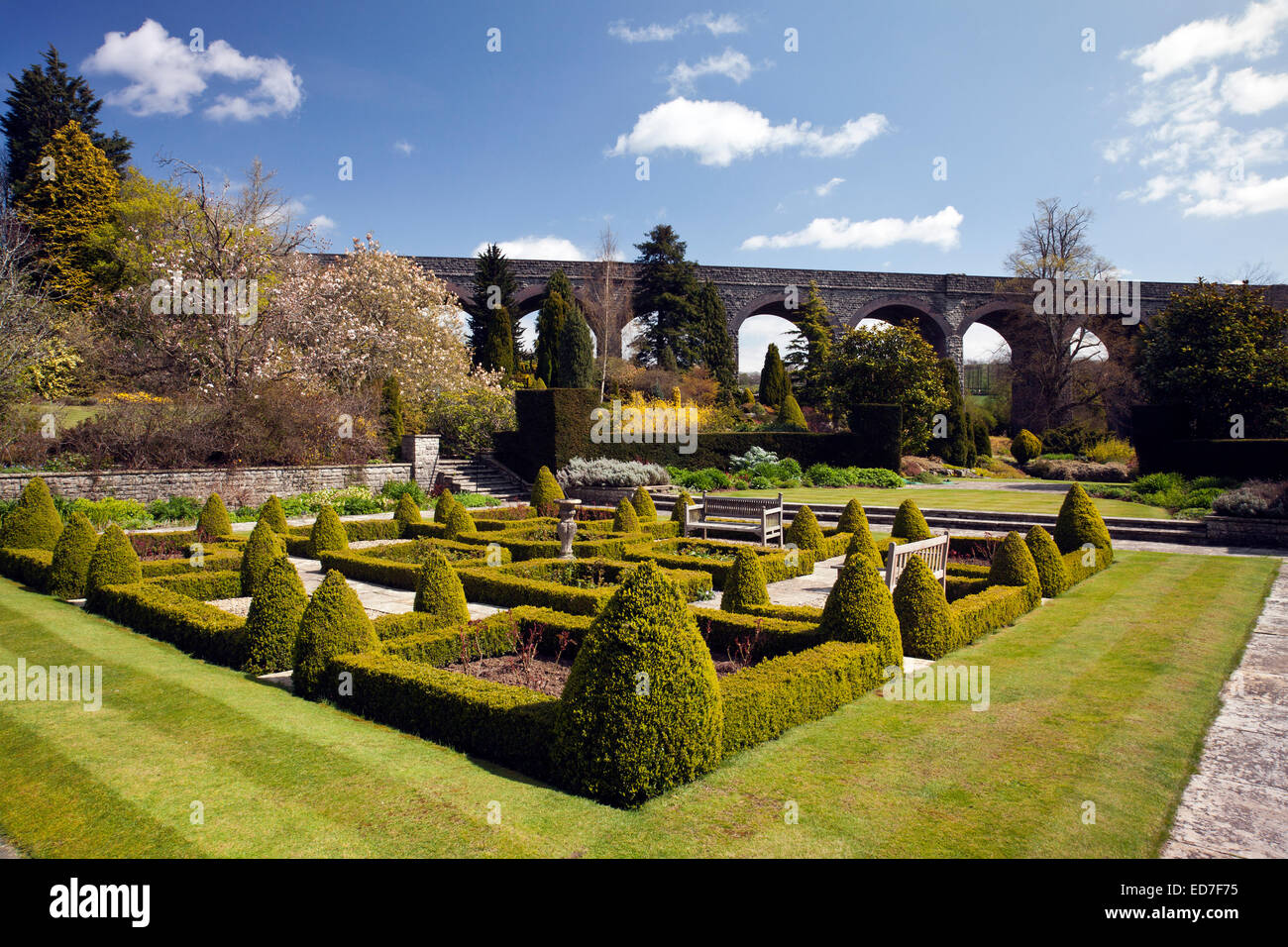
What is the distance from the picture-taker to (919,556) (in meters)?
6.52

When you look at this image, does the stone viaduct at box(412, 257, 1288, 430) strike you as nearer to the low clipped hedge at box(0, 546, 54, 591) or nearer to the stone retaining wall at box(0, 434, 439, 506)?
the stone retaining wall at box(0, 434, 439, 506)

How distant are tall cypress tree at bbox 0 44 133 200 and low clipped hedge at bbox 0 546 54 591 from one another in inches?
998

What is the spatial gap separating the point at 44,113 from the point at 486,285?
1742 cm

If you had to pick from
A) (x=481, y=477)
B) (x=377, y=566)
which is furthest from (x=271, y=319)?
(x=377, y=566)

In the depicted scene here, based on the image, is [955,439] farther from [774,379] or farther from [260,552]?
[260,552]

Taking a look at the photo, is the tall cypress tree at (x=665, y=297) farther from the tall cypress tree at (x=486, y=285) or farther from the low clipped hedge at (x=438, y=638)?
the low clipped hedge at (x=438, y=638)

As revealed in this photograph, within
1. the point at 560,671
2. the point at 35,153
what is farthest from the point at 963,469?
the point at 35,153

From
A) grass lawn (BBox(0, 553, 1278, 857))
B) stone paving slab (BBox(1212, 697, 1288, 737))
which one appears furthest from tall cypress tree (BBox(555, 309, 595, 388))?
stone paving slab (BBox(1212, 697, 1288, 737))

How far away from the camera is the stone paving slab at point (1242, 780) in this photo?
3.14 m

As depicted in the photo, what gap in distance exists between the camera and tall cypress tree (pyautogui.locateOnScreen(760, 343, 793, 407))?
108 ft

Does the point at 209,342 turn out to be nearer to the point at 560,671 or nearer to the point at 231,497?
the point at 231,497
